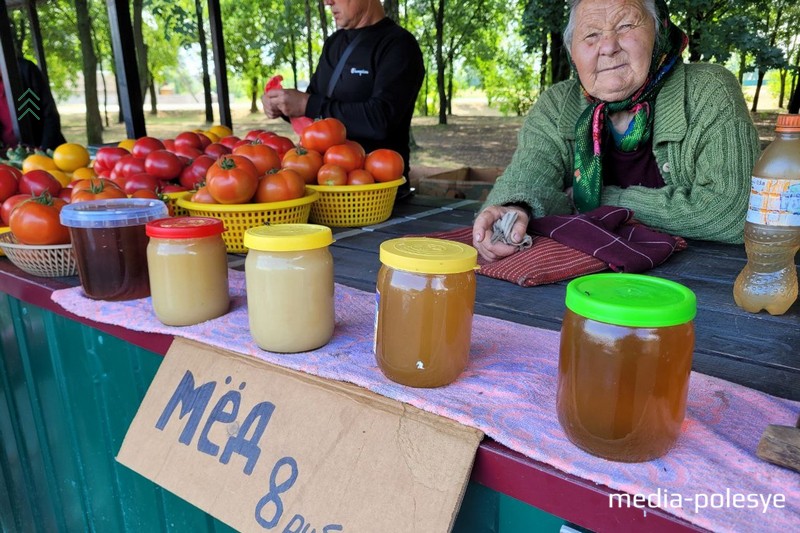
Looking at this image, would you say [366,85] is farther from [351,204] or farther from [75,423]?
[75,423]

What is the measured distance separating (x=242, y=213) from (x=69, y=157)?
3.77ft

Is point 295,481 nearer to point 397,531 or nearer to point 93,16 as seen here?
point 397,531

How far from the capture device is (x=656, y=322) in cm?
68

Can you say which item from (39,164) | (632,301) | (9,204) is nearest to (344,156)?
(9,204)

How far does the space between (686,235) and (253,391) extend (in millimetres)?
1467

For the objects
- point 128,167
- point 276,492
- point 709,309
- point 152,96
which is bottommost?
point 276,492

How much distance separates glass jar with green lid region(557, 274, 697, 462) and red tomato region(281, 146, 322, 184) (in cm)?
151

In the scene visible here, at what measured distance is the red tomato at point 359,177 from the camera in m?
2.10

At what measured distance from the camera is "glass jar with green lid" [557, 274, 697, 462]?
691 mm

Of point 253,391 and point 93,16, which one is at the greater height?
point 93,16

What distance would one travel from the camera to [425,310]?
868 mm

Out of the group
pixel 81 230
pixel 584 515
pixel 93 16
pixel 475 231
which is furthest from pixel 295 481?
pixel 93 16

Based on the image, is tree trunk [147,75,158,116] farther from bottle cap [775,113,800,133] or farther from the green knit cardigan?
bottle cap [775,113,800,133]

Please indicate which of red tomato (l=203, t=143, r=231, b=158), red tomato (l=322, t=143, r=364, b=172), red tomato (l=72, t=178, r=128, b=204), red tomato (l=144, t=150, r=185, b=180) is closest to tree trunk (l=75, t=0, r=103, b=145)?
red tomato (l=203, t=143, r=231, b=158)
